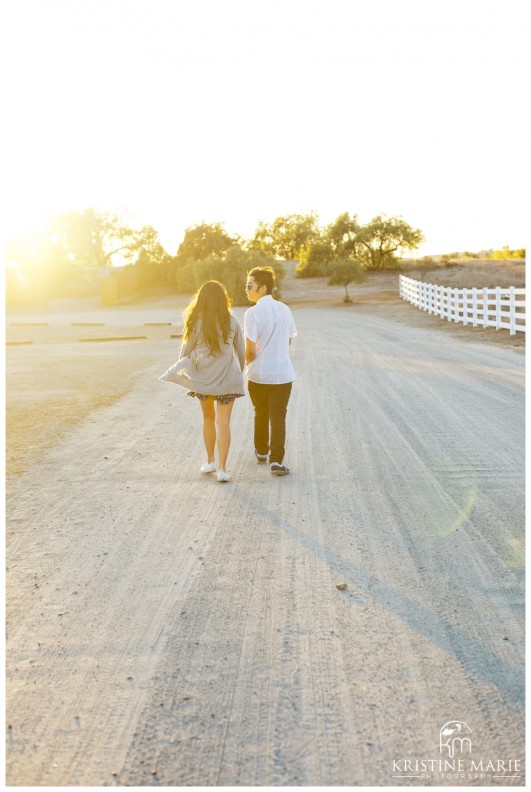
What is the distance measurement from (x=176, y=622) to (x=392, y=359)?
13008 millimetres

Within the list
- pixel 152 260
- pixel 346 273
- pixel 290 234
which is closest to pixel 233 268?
pixel 346 273

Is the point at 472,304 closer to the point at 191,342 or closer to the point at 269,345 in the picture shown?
the point at 269,345

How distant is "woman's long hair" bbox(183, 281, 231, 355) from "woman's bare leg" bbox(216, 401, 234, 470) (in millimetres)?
504

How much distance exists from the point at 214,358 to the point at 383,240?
6283 cm

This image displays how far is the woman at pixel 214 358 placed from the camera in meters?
7.37

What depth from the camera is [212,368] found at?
746 centimetres

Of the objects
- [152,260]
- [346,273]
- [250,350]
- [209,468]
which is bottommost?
[209,468]

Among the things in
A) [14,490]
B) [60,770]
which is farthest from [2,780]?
[14,490]

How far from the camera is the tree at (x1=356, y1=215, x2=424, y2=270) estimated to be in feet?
222

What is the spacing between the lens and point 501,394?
11.8 metres

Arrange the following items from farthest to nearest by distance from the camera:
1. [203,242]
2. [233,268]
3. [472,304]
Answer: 1. [203,242]
2. [233,268]
3. [472,304]

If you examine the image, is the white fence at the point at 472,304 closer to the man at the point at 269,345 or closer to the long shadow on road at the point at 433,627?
the man at the point at 269,345

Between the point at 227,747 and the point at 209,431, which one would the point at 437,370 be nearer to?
the point at 209,431

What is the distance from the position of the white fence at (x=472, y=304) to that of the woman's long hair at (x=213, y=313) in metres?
14.4
